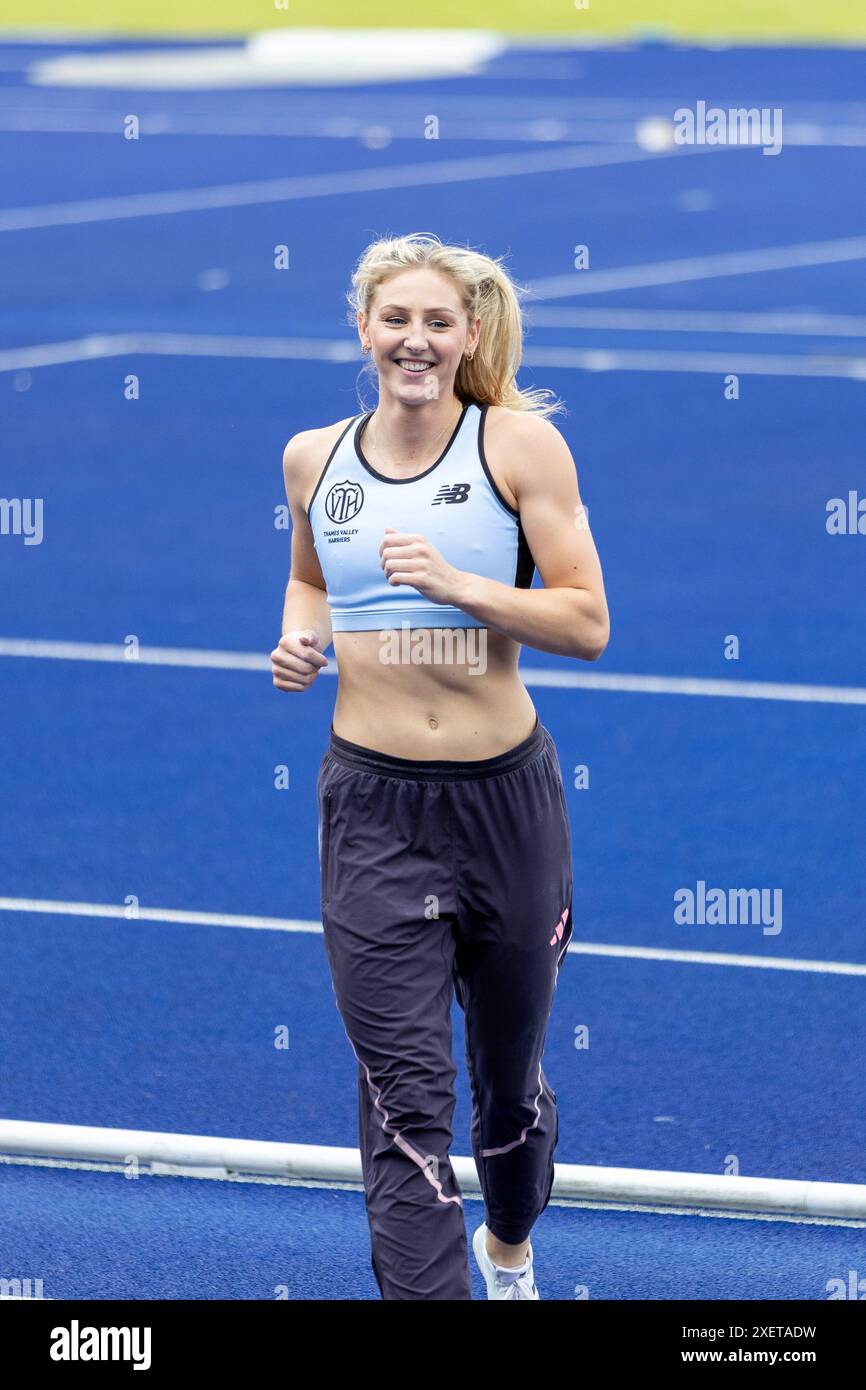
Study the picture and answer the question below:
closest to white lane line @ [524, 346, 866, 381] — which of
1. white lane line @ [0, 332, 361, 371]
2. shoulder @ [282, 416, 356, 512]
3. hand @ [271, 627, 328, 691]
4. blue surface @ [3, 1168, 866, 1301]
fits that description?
white lane line @ [0, 332, 361, 371]

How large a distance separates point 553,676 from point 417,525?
221 inches

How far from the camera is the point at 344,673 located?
14.4 ft

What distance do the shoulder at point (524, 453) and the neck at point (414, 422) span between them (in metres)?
0.10

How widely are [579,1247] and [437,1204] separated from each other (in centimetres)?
122

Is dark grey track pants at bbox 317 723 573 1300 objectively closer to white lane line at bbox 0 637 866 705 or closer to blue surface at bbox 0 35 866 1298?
blue surface at bbox 0 35 866 1298

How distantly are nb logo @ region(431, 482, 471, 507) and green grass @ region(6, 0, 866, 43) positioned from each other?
3545cm

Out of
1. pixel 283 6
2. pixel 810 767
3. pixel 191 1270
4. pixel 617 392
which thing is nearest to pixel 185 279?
pixel 617 392

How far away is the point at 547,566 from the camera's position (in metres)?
4.22

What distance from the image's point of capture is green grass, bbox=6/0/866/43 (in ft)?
123

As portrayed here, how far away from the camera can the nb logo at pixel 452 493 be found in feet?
13.8

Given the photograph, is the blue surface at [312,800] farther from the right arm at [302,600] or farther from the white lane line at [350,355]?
the right arm at [302,600]

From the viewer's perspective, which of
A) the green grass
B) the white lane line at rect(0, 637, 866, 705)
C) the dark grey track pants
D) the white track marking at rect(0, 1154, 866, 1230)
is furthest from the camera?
the green grass

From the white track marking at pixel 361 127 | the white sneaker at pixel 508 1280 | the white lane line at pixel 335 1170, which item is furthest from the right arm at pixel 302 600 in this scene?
the white track marking at pixel 361 127

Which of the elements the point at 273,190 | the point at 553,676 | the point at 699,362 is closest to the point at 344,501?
the point at 553,676
